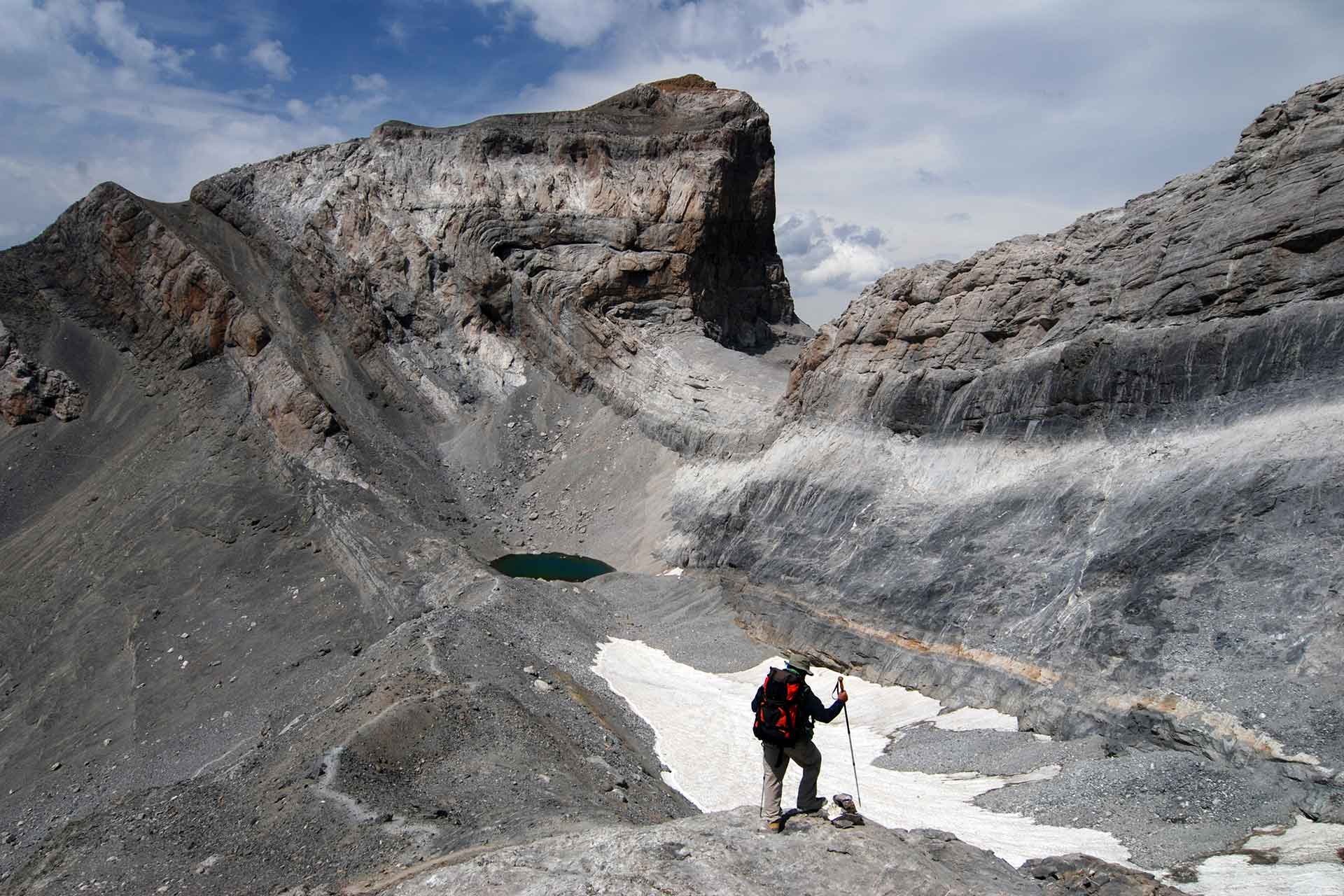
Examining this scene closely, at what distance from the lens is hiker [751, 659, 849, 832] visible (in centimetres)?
826

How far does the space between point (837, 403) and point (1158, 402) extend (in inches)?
403

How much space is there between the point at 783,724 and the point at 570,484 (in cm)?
3041

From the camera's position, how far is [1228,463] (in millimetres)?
16656

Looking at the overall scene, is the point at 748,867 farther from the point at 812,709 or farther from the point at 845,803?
the point at 812,709

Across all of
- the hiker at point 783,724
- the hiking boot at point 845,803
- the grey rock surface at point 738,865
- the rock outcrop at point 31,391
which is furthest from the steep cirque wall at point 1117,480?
the rock outcrop at point 31,391

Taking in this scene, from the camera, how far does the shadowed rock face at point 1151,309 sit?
17453 mm

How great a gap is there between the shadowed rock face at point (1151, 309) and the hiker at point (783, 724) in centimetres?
1312

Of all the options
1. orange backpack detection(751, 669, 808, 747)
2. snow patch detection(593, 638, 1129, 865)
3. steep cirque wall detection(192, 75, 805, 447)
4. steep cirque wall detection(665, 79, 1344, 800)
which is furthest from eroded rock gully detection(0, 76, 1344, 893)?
orange backpack detection(751, 669, 808, 747)

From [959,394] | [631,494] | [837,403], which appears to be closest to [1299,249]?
[959,394]

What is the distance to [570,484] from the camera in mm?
38219

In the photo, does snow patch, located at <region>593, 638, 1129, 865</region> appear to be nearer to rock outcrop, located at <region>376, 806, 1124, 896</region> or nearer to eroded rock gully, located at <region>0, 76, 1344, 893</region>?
eroded rock gully, located at <region>0, 76, 1344, 893</region>

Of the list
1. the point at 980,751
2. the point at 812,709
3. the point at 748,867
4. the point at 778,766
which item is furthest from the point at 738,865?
the point at 980,751

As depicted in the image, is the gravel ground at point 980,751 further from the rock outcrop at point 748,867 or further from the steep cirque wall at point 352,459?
the rock outcrop at point 748,867

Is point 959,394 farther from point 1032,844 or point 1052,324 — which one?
point 1032,844
